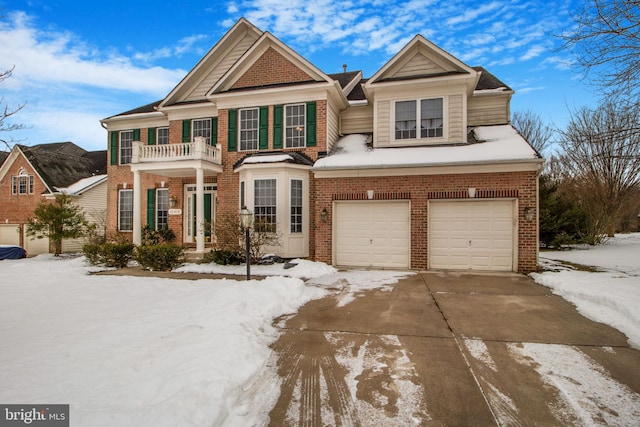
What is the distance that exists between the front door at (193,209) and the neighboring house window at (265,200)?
9.46ft

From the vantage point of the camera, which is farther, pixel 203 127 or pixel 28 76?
pixel 203 127

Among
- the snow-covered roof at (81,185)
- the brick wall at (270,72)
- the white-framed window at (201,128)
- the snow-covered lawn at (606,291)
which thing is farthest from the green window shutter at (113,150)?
the snow-covered lawn at (606,291)

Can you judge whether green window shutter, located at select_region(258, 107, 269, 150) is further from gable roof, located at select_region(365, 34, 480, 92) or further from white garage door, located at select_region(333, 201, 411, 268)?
white garage door, located at select_region(333, 201, 411, 268)

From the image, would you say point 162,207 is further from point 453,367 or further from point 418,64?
point 453,367

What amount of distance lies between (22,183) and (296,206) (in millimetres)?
19424

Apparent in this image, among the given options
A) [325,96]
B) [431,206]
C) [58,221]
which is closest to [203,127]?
[325,96]

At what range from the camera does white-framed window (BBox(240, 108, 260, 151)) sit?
12836 mm

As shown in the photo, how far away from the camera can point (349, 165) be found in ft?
33.8

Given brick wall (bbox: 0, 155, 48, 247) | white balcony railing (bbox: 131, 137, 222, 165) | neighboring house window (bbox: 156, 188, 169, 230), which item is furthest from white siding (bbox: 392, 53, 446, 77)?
brick wall (bbox: 0, 155, 48, 247)

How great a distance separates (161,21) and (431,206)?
1298 cm

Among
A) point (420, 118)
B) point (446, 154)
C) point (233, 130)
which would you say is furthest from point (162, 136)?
point (446, 154)

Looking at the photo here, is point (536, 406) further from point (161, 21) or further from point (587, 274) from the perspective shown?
point (161, 21)

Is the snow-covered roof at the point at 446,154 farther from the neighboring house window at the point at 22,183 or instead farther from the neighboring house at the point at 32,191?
the neighboring house window at the point at 22,183

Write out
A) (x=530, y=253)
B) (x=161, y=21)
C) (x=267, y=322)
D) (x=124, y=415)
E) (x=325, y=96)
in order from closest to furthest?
(x=124, y=415) → (x=267, y=322) → (x=530, y=253) → (x=325, y=96) → (x=161, y=21)
